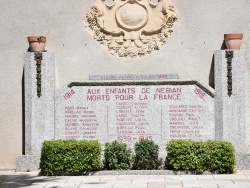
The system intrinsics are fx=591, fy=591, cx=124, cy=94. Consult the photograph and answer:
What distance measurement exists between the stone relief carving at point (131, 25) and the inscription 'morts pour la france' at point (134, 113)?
1.19 metres

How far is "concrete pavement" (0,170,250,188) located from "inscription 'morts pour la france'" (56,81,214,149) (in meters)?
1.49

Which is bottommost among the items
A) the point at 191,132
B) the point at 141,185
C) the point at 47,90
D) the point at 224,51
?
the point at 141,185

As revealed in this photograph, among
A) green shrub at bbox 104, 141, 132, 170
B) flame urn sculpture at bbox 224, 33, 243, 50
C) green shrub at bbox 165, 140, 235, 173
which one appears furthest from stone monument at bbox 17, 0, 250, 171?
green shrub at bbox 165, 140, 235, 173

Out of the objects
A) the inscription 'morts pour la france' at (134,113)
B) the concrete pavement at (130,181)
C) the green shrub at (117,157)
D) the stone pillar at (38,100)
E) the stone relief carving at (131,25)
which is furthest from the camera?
the stone relief carving at (131,25)

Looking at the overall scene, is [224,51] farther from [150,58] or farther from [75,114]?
[75,114]

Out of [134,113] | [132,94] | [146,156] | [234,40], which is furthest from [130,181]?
[234,40]

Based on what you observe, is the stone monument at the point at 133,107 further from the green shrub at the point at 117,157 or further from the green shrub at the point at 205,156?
the green shrub at the point at 205,156

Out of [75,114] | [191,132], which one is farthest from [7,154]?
[191,132]

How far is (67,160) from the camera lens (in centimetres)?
1310

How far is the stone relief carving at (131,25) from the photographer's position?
585 inches

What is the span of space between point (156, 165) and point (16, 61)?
4505mm

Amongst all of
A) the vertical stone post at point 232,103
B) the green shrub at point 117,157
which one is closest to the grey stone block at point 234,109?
the vertical stone post at point 232,103

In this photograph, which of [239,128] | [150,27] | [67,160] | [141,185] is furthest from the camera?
[150,27]

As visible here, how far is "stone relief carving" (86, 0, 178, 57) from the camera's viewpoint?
48.8 ft
